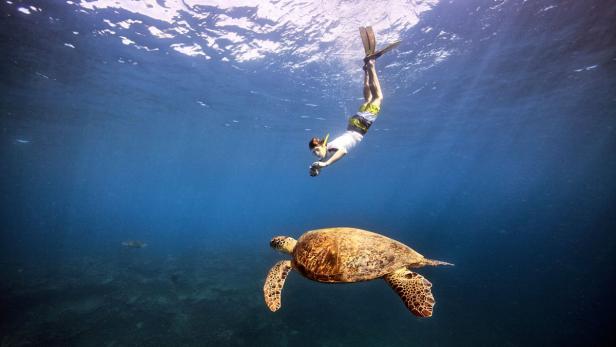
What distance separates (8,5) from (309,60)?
1292cm

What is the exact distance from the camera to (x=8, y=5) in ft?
35.0

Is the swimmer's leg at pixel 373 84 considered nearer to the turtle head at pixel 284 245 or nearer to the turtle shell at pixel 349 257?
the turtle shell at pixel 349 257

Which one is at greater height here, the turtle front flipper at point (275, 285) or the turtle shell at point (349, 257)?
the turtle shell at point (349, 257)

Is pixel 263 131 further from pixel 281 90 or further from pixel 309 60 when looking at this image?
pixel 309 60

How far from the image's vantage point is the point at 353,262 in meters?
4.16

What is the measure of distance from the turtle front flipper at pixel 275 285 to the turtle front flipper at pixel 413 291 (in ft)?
5.84

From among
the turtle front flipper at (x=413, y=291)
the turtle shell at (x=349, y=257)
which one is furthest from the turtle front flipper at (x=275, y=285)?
the turtle front flipper at (x=413, y=291)

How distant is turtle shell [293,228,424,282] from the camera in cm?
412

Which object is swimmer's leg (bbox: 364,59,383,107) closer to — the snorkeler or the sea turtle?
the snorkeler

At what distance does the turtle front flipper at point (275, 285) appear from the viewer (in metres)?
4.09

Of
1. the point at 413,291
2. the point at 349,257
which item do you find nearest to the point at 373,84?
the point at 349,257

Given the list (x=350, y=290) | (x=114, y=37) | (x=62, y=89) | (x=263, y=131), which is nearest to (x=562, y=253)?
(x=350, y=290)

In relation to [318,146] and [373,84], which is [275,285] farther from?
[373,84]

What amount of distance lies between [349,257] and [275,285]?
1362 millimetres
